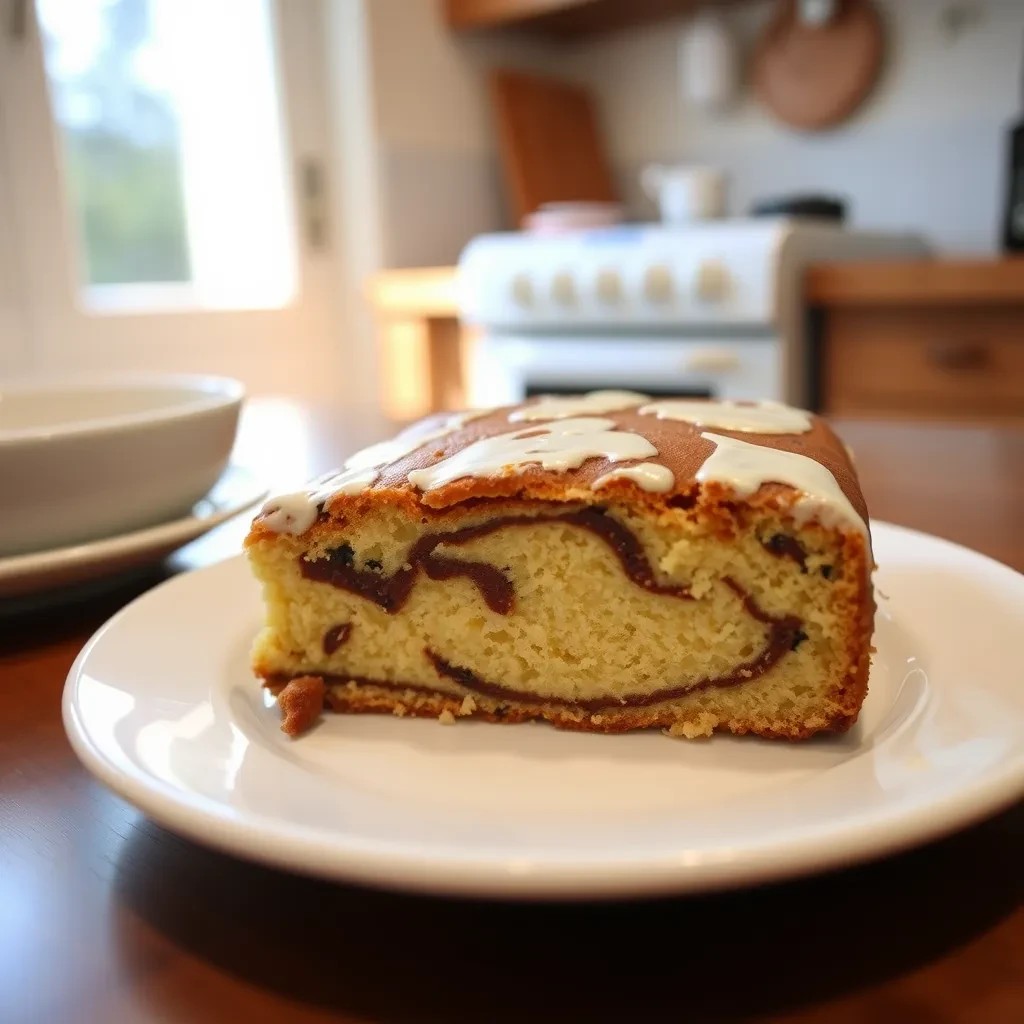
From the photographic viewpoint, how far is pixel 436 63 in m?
3.01

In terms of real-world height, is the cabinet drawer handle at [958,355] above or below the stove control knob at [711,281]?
below

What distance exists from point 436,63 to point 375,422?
1.79 meters

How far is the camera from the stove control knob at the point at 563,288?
2475 millimetres

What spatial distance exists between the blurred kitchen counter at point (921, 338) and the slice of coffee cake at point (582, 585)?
1.54 meters

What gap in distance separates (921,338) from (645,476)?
5.78 ft

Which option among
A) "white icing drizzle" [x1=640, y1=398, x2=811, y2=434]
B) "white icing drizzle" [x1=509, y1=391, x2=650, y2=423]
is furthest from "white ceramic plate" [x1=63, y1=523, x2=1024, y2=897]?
"white icing drizzle" [x1=509, y1=391, x2=650, y2=423]

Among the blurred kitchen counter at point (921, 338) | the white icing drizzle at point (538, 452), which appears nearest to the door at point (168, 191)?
the blurred kitchen counter at point (921, 338)

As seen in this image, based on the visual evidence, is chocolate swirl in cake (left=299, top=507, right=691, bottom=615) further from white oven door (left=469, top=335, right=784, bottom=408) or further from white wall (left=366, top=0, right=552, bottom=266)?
white wall (left=366, top=0, right=552, bottom=266)

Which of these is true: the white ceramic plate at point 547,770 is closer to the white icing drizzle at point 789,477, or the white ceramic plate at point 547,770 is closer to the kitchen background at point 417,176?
the white icing drizzle at point 789,477

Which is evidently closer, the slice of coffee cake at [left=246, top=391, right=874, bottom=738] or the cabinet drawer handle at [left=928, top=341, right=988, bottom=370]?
the slice of coffee cake at [left=246, top=391, right=874, bottom=738]

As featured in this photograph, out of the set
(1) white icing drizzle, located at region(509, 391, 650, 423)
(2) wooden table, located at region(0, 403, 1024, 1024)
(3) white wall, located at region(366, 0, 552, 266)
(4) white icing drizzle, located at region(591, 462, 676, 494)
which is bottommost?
(2) wooden table, located at region(0, 403, 1024, 1024)

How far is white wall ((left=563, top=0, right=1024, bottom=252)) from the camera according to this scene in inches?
100

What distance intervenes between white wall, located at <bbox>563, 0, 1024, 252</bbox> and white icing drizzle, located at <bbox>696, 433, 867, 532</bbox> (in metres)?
2.34

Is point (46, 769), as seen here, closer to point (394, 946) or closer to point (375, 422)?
point (394, 946)
